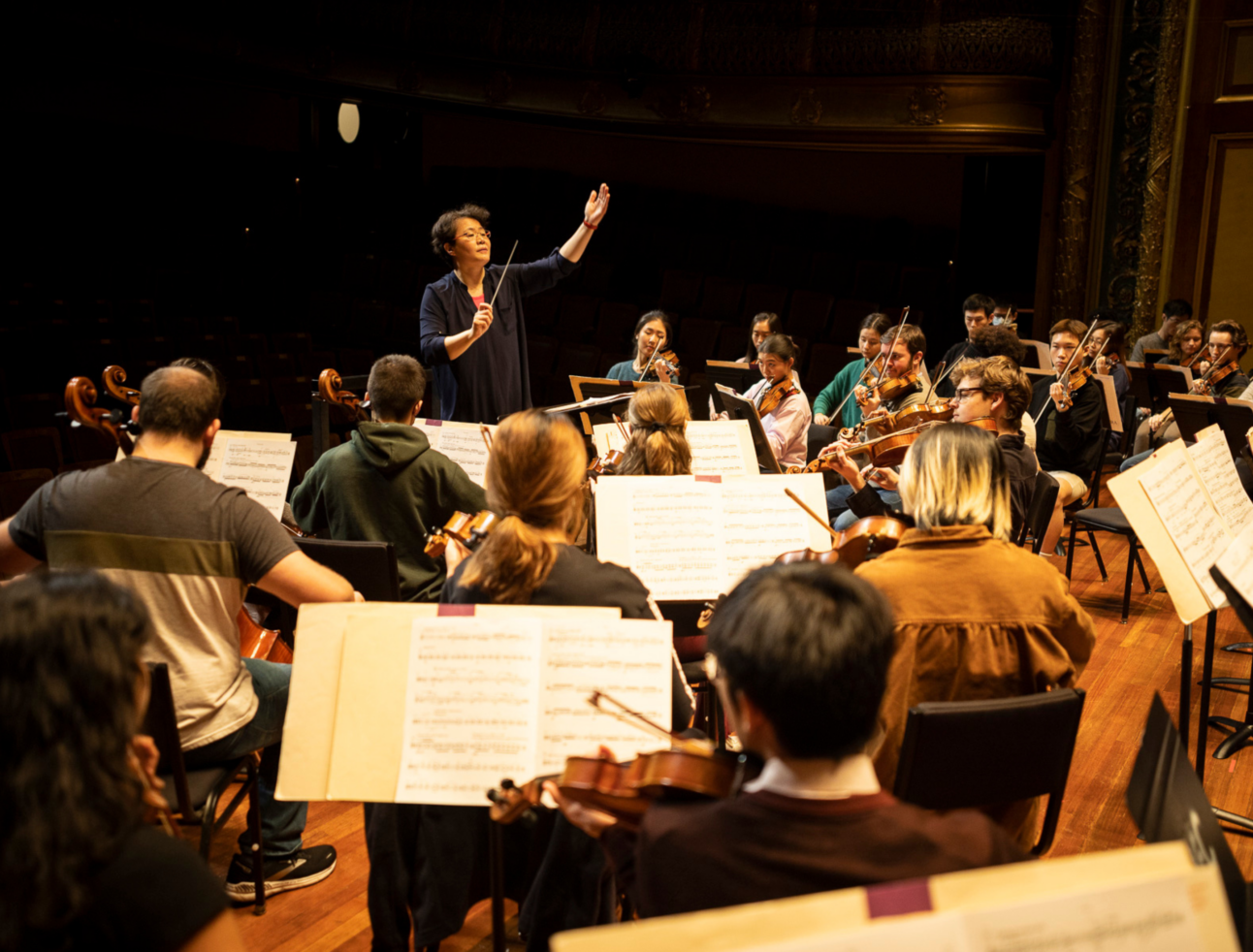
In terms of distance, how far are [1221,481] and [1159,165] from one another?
6370 mm

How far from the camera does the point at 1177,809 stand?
147cm

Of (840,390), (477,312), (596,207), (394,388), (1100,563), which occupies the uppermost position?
(596,207)

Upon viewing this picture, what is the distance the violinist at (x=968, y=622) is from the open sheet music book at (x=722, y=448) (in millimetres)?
1545

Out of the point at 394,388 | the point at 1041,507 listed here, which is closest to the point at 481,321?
the point at 394,388

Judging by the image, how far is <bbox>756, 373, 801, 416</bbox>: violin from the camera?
5.11 metres

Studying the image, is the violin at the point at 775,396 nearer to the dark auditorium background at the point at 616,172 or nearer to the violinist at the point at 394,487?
the violinist at the point at 394,487

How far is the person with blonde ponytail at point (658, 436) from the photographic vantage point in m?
3.12

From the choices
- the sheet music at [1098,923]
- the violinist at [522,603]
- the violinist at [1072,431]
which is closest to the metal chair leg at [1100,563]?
the violinist at [1072,431]

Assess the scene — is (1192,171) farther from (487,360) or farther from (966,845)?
(966,845)

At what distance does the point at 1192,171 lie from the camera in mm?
8109

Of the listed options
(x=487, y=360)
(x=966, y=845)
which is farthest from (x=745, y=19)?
(x=966, y=845)

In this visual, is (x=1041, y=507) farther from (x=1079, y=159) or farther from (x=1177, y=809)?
(x=1079, y=159)

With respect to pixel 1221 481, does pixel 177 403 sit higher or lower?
higher

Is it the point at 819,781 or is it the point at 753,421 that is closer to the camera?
the point at 819,781
